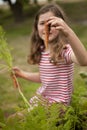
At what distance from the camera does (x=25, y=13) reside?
17125mm

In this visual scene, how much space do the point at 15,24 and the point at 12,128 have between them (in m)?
14.3

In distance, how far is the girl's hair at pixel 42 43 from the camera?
2.91m

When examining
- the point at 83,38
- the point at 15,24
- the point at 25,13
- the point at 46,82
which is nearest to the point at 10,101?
the point at 46,82

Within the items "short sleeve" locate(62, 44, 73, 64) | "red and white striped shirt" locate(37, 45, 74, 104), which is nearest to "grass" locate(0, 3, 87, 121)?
"red and white striped shirt" locate(37, 45, 74, 104)

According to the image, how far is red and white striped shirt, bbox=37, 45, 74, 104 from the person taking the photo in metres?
2.92

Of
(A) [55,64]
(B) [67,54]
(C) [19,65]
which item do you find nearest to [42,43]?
(A) [55,64]

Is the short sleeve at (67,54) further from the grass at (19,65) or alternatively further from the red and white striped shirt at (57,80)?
the grass at (19,65)

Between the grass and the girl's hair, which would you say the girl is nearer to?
the girl's hair

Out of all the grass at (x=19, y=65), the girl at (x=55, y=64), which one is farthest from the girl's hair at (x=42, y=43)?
the grass at (x=19, y=65)

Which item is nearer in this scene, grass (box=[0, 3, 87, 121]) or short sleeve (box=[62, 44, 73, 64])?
short sleeve (box=[62, 44, 73, 64])

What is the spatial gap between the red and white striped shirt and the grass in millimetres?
89

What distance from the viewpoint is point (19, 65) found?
28.1ft

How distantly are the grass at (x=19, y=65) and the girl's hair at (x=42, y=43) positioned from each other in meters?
0.26

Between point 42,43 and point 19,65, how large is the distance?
534cm
